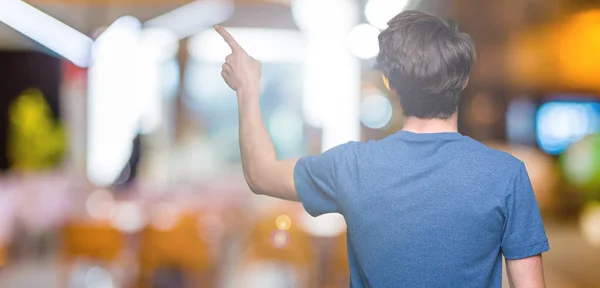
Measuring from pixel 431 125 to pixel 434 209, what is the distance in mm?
183

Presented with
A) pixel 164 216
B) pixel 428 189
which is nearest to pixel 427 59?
pixel 428 189

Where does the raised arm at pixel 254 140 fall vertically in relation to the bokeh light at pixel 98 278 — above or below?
above

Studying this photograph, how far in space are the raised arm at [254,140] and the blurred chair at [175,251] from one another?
11.7ft

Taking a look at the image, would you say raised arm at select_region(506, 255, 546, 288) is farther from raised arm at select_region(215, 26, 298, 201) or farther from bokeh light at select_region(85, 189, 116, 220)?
bokeh light at select_region(85, 189, 116, 220)

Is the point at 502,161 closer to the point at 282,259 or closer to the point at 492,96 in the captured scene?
the point at 282,259

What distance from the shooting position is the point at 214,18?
7.41 m

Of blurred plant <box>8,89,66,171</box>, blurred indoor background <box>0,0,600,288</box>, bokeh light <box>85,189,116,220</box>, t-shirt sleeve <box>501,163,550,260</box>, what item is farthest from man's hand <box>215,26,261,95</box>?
blurred plant <box>8,89,66,171</box>

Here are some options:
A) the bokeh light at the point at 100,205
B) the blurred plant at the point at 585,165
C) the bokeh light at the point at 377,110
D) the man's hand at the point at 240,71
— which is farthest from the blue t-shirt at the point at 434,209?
the blurred plant at the point at 585,165

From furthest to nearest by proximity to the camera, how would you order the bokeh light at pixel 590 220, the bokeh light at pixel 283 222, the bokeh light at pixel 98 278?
the bokeh light at pixel 590 220
the bokeh light at pixel 98 278
the bokeh light at pixel 283 222

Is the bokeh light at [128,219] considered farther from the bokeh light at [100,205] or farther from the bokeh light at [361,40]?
the bokeh light at [361,40]

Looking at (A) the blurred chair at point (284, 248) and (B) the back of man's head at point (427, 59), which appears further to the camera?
(A) the blurred chair at point (284, 248)

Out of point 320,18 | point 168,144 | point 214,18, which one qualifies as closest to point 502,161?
point 320,18

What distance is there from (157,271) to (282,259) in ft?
2.87

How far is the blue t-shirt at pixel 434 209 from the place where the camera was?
1413mm
